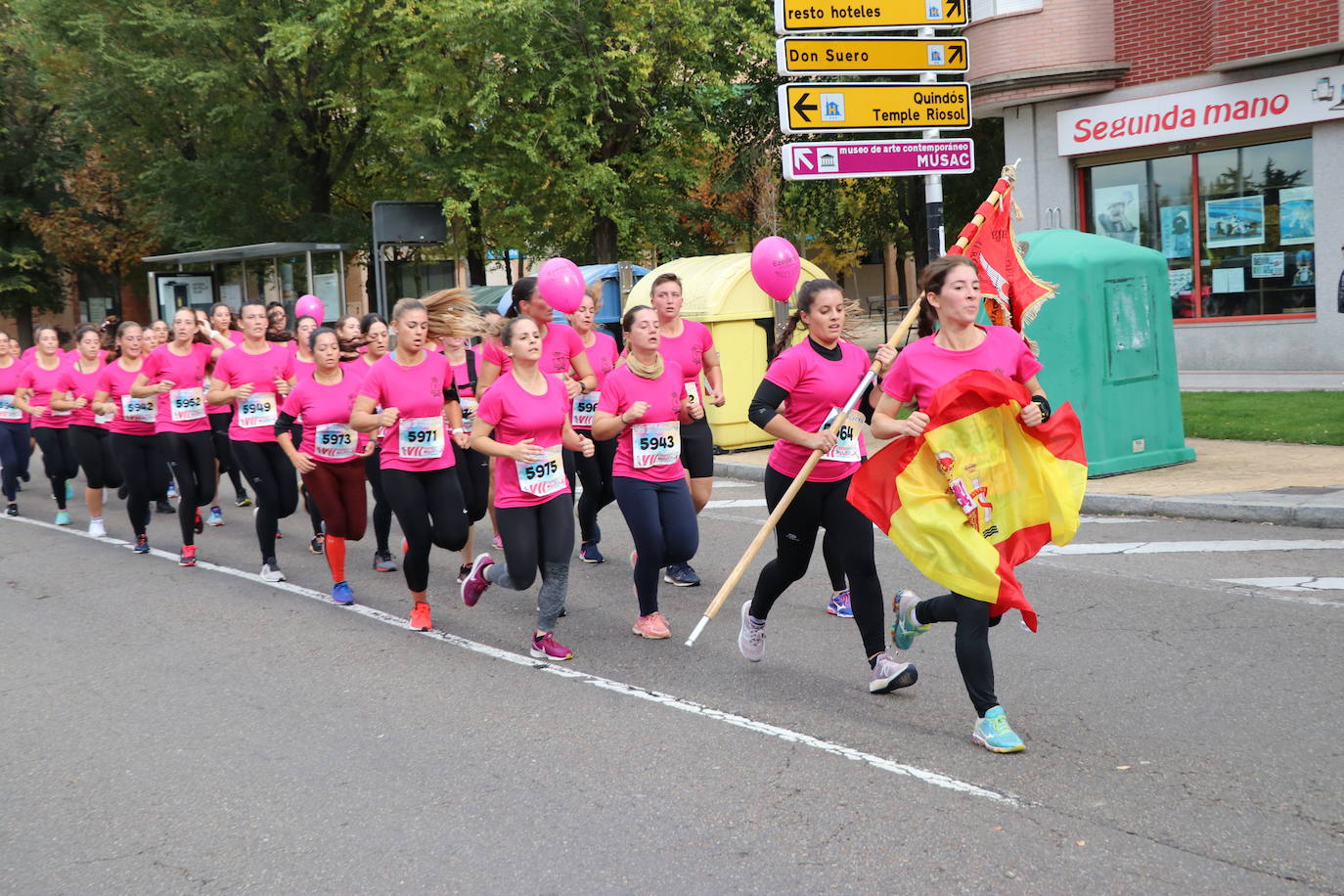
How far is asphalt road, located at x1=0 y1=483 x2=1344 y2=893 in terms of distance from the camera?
4008mm

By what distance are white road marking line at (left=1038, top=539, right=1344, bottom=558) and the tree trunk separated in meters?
16.9

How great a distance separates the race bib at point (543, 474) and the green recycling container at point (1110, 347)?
552 cm

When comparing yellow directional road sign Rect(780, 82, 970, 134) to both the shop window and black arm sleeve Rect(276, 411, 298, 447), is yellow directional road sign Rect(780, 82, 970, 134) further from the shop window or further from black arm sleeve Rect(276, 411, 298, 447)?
the shop window

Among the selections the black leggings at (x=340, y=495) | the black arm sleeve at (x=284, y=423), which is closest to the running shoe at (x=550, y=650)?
the black leggings at (x=340, y=495)

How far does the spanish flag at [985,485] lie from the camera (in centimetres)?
486

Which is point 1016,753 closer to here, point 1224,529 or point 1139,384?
point 1224,529

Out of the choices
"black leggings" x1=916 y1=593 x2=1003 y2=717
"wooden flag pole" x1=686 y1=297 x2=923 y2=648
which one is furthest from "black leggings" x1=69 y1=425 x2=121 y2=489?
"black leggings" x1=916 y1=593 x2=1003 y2=717

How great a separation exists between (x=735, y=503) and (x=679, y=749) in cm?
666

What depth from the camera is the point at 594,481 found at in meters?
8.90

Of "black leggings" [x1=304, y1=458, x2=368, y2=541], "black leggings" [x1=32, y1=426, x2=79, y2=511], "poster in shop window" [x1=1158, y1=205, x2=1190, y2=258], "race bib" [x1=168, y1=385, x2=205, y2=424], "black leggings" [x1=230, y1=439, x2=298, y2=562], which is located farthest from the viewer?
"poster in shop window" [x1=1158, y1=205, x2=1190, y2=258]

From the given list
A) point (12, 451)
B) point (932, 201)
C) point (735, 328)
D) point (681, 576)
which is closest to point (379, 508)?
point (681, 576)

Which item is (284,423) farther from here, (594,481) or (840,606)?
(840,606)

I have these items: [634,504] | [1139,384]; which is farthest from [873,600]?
[1139,384]

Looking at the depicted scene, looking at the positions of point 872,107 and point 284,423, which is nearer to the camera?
point 284,423
